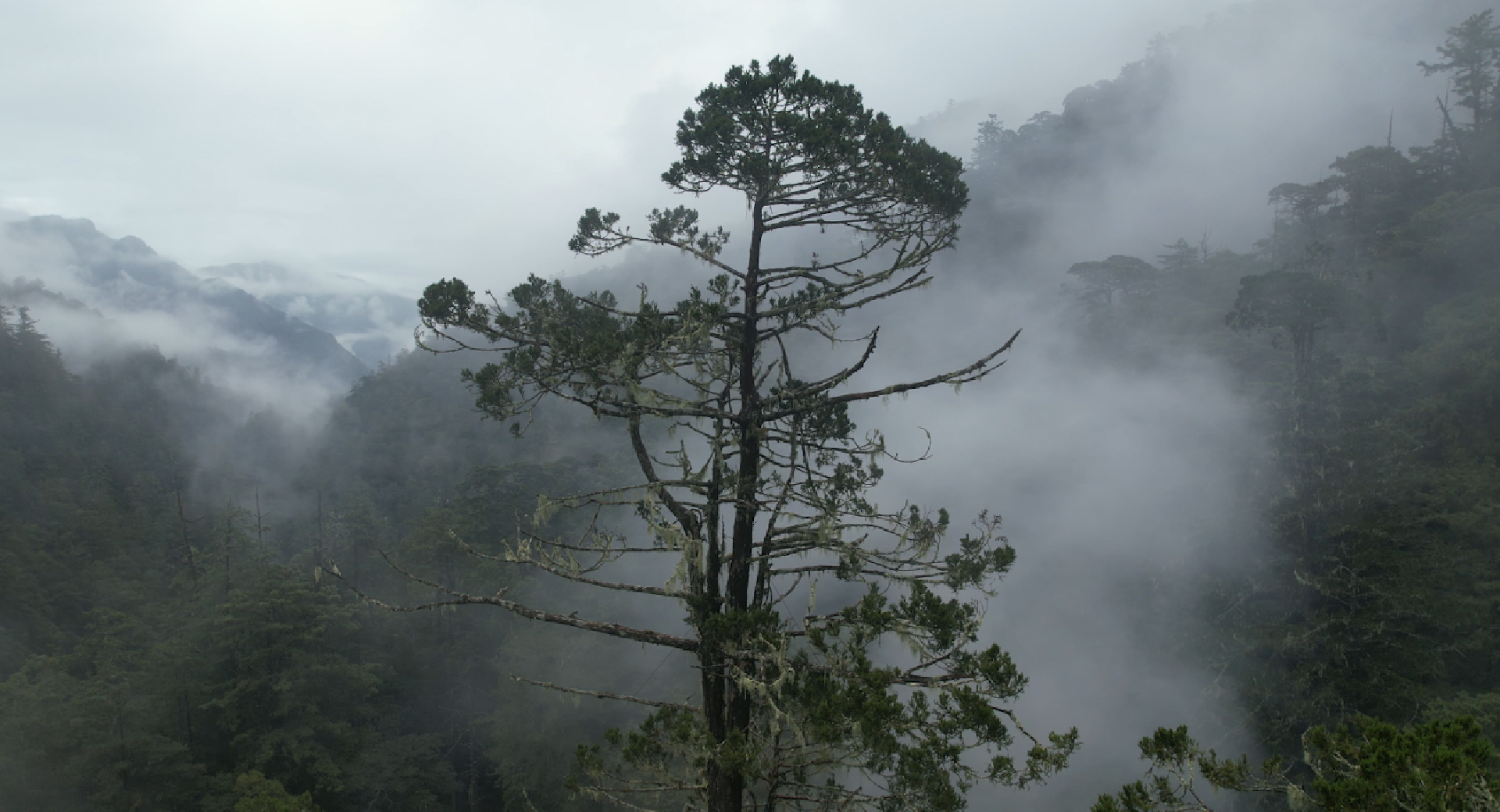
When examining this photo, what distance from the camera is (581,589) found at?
3353 centimetres

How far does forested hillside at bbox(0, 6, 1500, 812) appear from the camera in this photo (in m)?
18.4

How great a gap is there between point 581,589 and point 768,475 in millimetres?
30200

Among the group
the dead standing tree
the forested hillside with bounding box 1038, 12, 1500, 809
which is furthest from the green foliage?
the forested hillside with bounding box 1038, 12, 1500, 809

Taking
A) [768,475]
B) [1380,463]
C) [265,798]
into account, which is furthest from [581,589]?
[1380,463]

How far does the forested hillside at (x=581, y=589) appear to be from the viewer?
18.4 m

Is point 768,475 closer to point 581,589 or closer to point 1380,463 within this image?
point 1380,463

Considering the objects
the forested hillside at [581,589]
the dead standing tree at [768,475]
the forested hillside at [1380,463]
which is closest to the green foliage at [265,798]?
the forested hillside at [581,589]

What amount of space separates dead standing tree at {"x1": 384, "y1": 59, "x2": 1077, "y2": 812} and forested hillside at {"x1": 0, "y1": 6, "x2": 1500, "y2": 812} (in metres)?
1.22

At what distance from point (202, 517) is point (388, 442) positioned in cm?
1572

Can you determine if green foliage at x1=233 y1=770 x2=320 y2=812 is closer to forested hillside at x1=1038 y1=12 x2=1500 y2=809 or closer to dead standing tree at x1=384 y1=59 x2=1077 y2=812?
dead standing tree at x1=384 y1=59 x2=1077 y2=812

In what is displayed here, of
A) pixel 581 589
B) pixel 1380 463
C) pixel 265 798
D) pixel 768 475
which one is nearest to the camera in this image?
pixel 768 475

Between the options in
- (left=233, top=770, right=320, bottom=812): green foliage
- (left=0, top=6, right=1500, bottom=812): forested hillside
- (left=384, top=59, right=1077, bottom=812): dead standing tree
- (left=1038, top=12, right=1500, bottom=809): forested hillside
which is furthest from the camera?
(left=0, top=6, right=1500, bottom=812): forested hillside

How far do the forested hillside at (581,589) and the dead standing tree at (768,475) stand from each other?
122 cm

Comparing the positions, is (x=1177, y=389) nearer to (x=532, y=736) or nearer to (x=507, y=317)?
(x=532, y=736)
